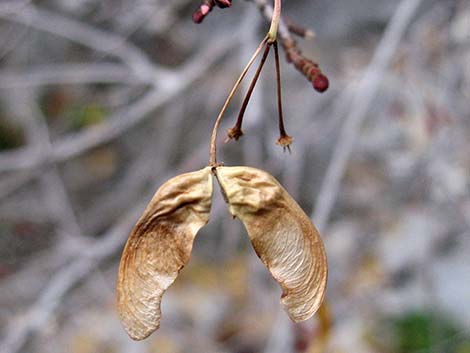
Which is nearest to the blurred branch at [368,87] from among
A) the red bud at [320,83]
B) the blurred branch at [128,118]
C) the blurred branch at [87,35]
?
the blurred branch at [128,118]

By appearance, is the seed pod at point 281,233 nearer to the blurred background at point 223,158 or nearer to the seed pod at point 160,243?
the seed pod at point 160,243

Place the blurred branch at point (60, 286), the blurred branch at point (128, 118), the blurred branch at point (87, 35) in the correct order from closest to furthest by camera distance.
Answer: the blurred branch at point (60, 286) → the blurred branch at point (128, 118) → the blurred branch at point (87, 35)

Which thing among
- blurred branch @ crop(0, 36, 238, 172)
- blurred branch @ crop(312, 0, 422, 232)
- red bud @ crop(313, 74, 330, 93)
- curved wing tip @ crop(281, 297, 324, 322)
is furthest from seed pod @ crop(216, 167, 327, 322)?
blurred branch @ crop(0, 36, 238, 172)

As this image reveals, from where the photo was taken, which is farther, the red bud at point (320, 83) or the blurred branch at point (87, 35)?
Answer: the blurred branch at point (87, 35)

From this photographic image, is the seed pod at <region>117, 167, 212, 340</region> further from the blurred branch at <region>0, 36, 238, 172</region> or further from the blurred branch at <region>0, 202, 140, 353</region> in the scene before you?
the blurred branch at <region>0, 36, 238, 172</region>

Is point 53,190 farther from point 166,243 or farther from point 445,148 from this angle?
point 166,243

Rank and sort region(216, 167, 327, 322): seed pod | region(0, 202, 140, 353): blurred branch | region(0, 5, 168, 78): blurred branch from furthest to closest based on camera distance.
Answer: region(0, 5, 168, 78): blurred branch, region(0, 202, 140, 353): blurred branch, region(216, 167, 327, 322): seed pod
